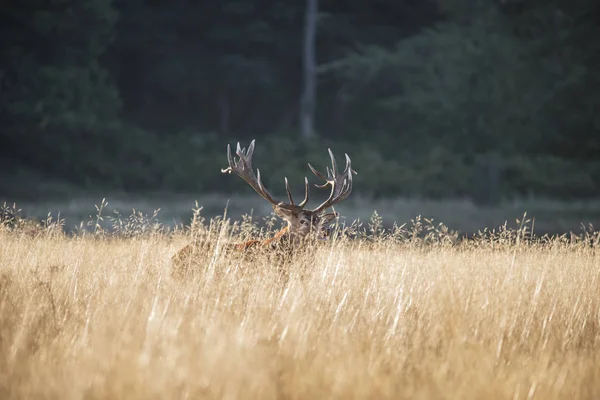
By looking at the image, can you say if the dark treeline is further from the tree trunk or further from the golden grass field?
the golden grass field

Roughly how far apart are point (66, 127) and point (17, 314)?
18177 millimetres

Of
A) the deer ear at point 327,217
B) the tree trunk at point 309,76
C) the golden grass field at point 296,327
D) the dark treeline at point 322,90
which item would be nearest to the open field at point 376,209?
the dark treeline at point 322,90

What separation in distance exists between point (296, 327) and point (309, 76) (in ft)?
70.2

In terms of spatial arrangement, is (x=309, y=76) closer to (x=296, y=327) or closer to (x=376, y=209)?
(x=376, y=209)

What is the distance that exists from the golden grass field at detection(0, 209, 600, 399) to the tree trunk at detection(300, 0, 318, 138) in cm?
1836

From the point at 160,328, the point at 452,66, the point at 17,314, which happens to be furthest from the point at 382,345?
the point at 452,66

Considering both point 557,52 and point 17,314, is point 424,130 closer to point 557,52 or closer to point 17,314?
point 557,52

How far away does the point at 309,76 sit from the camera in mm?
25297

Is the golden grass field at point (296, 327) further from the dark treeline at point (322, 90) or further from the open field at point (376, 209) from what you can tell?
the dark treeline at point (322, 90)

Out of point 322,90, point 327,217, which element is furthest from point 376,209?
point 327,217

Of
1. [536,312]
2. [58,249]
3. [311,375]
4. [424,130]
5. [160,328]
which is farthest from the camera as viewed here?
[424,130]

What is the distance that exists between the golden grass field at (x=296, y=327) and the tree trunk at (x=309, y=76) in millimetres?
18365

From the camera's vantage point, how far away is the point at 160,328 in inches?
173

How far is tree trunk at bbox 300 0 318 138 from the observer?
25.1 metres
